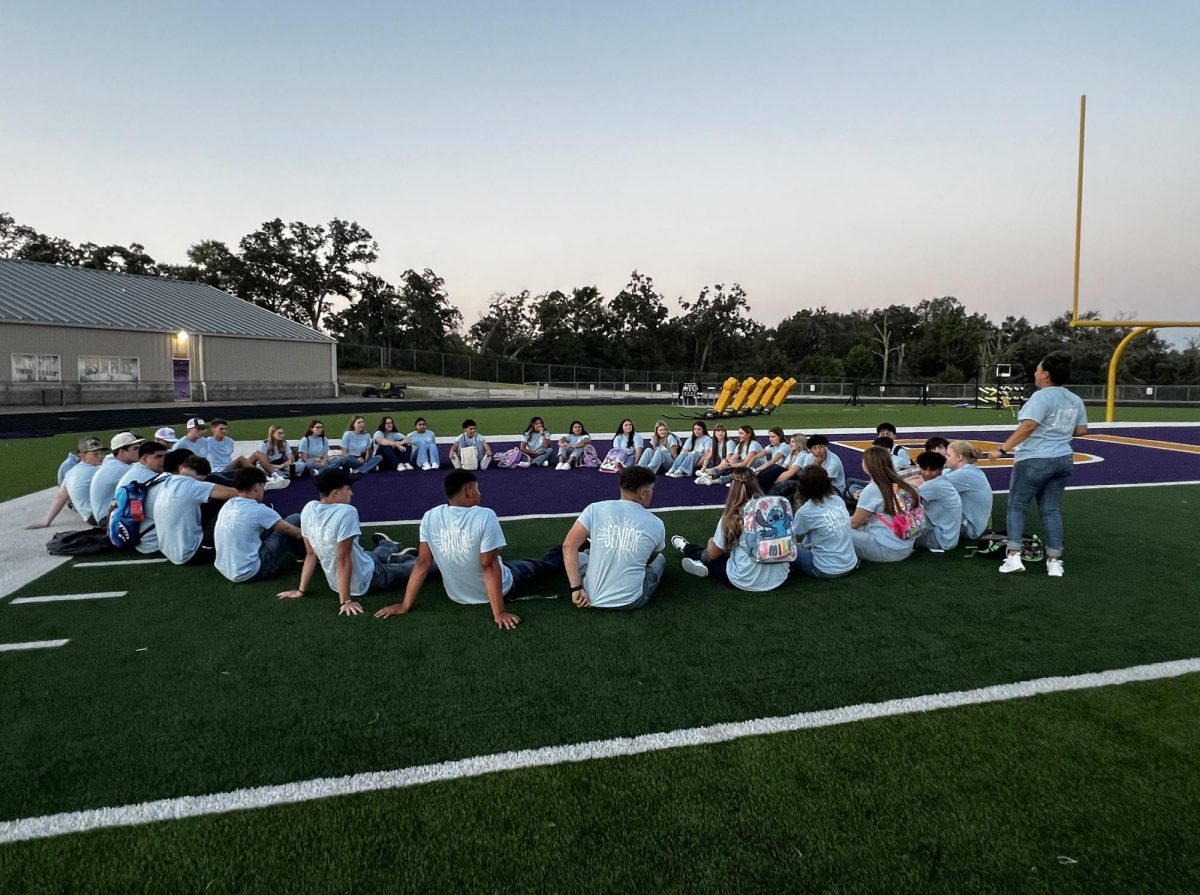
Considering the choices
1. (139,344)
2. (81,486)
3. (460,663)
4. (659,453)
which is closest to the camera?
(460,663)

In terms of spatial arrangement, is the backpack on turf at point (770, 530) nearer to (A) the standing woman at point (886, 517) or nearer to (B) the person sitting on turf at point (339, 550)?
(A) the standing woman at point (886, 517)

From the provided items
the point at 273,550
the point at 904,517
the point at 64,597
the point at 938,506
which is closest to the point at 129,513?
the point at 64,597

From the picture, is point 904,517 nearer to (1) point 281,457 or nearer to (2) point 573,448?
(2) point 573,448

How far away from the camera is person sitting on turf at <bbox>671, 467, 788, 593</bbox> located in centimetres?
557

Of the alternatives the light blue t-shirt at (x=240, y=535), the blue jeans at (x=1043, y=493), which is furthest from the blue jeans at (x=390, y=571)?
the blue jeans at (x=1043, y=493)

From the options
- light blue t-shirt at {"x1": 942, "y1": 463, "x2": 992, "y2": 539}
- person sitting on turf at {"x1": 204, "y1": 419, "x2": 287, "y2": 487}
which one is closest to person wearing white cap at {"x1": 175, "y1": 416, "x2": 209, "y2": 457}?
person sitting on turf at {"x1": 204, "y1": 419, "x2": 287, "y2": 487}

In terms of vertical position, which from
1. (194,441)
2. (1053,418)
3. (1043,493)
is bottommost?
(1043,493)

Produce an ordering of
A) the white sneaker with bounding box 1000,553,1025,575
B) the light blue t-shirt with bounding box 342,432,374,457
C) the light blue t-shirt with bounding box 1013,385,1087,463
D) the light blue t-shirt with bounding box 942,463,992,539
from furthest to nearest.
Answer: the light blue t-shirt with bounding box 342,432,374,457 < the light blue t-shirt with bounding box 942,463,992,539 < the white sneaker with bounding box 1000,553,1025,575 < the light blue t-shirt with bounding box 1013,385,1087,463

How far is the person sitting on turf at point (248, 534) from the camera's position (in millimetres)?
5723

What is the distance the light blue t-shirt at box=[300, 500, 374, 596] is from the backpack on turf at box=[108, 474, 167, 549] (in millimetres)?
2469

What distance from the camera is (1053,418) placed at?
223 inches

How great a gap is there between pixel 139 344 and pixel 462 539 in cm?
3569

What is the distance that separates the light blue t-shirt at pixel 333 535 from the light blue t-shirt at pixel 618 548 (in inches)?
69.9

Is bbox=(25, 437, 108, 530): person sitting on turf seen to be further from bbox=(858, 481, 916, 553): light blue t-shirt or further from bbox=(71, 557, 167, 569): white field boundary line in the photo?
bbox=(858, 481, 916, 553): light blue t-shirt
